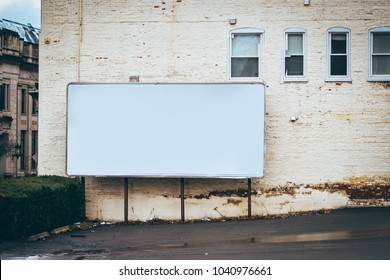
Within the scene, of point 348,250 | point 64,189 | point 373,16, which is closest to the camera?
point 348,250

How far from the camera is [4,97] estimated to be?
42625mm

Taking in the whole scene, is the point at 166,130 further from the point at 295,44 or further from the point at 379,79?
the point at 379,79

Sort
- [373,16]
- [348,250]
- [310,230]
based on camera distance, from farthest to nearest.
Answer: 1. [373,16]
2. [310,230]
3. [348,250]

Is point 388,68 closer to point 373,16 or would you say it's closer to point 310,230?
point 373,16

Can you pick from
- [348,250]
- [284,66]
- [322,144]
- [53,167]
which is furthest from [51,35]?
[348,250]

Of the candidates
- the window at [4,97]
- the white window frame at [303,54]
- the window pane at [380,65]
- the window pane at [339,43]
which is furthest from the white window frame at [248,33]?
the window at [4,97]

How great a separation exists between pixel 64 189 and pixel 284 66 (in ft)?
24.6

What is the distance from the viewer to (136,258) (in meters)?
14.9

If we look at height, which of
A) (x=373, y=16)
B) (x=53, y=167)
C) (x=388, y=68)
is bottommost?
(x=53, y=167)

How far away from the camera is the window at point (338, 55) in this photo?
72.3 ft

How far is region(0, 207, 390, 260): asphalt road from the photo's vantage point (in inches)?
585

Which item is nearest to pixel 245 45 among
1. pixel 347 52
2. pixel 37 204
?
pixel 347 52

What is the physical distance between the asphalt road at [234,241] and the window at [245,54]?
450cm

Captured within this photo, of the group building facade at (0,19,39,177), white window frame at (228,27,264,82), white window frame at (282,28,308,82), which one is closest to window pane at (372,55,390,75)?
white window frame at (282,28,308,82)
